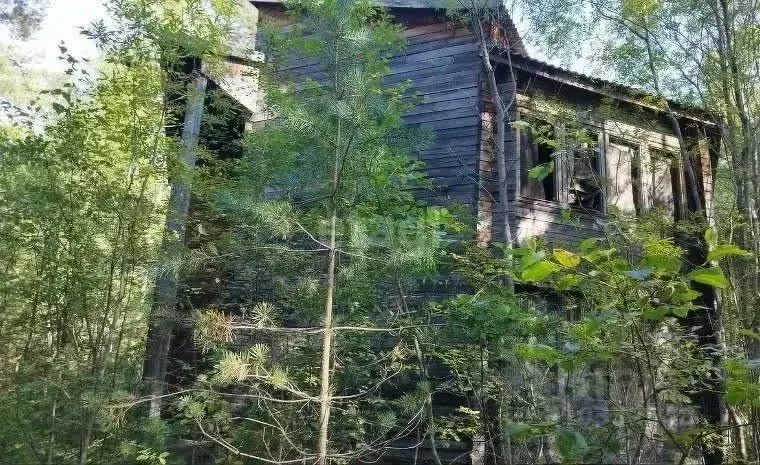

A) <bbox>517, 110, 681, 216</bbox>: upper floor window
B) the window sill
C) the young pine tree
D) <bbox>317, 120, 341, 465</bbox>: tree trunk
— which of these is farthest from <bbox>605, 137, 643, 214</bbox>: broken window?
<bbox>317, 120, 341, 465</bbox>: tree trunk

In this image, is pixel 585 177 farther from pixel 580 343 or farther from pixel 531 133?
pixel 580 343

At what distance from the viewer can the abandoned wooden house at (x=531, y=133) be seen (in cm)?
805

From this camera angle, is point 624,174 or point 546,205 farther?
point 624,174

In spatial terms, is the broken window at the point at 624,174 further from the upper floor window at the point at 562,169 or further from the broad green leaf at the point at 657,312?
the broad green leaf at the point at 657,312

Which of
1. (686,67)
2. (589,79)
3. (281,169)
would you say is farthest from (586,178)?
(281,169)

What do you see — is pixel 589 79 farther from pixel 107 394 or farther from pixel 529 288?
pixel 107 394

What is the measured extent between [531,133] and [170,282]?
5.28 metres

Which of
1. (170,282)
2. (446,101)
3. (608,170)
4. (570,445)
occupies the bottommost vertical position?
(570,445)

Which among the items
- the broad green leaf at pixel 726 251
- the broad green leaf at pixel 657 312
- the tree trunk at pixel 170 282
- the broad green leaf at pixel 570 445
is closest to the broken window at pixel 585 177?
the tree trunk at pixel 170 282

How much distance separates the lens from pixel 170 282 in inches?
254

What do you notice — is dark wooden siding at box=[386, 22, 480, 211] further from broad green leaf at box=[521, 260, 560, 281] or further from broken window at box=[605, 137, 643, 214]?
broad green leaf at box=[521, 260, 560, 281]

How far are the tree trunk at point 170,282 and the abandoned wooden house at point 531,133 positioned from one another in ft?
2.49

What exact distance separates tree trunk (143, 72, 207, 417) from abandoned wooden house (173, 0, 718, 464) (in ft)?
2.49

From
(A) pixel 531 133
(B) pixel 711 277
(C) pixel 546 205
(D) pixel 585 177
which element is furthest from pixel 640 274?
(D) pixel 585 177
